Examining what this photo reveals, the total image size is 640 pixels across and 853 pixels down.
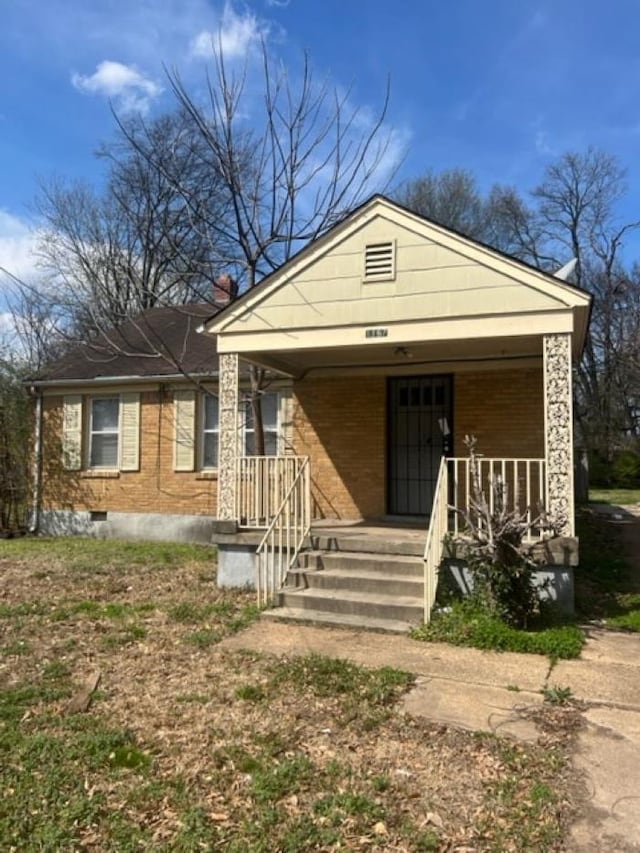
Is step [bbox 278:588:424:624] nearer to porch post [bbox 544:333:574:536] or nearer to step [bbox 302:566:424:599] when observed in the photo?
step [bbox 302:566:424:599]

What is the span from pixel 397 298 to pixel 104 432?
25.5 ft

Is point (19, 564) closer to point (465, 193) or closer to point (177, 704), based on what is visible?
point (177, 704)

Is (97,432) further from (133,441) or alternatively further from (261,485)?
(261,485)

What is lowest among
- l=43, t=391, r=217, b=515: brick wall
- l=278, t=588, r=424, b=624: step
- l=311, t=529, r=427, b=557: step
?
Answer: l=278, t=588, r=424, b=624: step

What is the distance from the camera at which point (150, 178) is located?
16203 mm

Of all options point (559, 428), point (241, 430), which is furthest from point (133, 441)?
point (559, 428)

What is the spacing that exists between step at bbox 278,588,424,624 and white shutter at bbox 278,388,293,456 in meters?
4.07

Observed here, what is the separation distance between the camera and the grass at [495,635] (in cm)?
583

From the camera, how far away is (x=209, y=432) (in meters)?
12.2

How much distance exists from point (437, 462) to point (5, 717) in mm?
7176

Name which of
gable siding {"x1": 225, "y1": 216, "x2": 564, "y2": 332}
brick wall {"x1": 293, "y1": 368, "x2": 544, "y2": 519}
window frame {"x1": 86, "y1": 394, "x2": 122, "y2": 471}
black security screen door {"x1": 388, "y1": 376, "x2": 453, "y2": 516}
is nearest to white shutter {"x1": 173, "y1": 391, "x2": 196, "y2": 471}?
window frame {"x1": 86, "y1": 394, "x2": 122, "y2": 471}

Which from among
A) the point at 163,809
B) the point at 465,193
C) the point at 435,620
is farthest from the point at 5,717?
the point at 465,193

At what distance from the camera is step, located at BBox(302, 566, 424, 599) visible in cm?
704

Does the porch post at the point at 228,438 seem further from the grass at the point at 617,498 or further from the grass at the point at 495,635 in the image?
the grass at the point at 617,498
